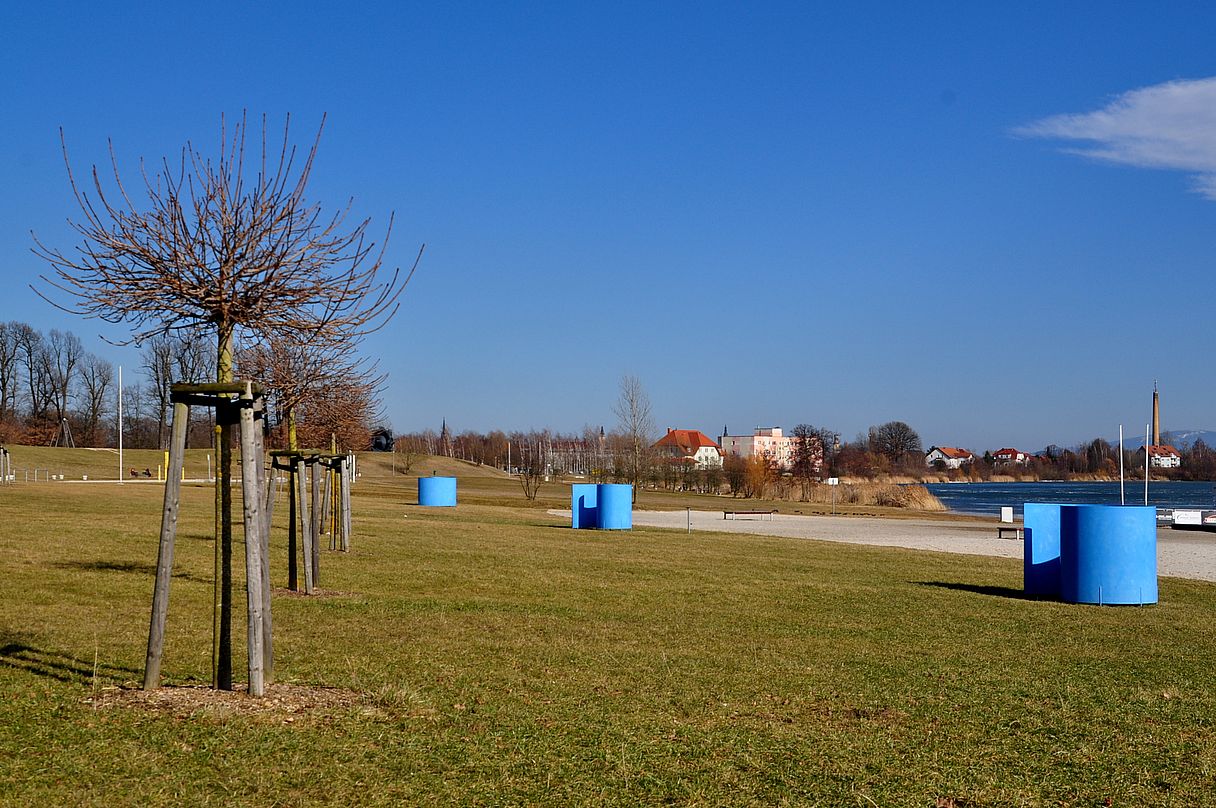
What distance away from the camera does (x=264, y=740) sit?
244 inches

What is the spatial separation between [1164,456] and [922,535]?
6186 inches

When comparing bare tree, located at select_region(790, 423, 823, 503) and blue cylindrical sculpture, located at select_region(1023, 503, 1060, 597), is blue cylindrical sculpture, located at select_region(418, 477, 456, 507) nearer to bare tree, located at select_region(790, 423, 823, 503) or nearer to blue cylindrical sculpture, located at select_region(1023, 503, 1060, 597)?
blue cylindrical sculpture, located at select_region(1023, 503, 1060, 597)

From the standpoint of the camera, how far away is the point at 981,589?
17.6 metres

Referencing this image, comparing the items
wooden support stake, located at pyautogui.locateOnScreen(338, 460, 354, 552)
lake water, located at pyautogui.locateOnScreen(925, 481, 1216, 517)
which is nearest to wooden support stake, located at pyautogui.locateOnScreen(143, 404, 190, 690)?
wooden support stake, located at pyautogui.locateOnScreen(338, 460, 354, 552)

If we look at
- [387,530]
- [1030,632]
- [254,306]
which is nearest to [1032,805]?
[254,306]

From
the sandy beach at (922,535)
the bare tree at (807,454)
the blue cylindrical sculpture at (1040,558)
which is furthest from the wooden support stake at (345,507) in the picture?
the bare tree at (807,454)

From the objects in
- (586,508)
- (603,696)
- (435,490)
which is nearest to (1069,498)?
(435,490)

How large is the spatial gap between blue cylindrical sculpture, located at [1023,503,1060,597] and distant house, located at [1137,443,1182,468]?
150 m

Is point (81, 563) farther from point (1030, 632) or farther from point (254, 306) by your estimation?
point (1030, 632)

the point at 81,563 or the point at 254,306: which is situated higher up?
the point at 254,306

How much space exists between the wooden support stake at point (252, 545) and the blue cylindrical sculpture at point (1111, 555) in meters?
11.9

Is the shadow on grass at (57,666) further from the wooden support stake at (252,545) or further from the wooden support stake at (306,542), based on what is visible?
the wooden support stake at (306,542)

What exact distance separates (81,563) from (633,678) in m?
9.09

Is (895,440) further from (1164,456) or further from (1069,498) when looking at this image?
(1069,498)
